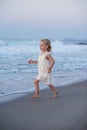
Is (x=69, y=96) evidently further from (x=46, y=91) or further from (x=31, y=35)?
(x=31, y=35)

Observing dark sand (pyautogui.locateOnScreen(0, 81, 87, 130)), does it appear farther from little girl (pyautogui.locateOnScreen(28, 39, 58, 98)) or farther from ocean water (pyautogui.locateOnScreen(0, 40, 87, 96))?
ocean water (pyautogui.locateOnScreen(0, 40, 87, 96))

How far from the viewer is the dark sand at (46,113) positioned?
5.59ft

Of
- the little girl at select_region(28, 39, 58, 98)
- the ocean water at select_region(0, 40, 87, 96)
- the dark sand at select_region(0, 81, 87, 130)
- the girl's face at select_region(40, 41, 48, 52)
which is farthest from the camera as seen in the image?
the ocean water at select_region(0, 40, 87, 96)

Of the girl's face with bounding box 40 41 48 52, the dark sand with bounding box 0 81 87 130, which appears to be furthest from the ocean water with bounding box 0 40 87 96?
the dark sand with bounding box 0 81 87 130

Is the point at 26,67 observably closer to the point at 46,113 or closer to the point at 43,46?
the point at 43,46

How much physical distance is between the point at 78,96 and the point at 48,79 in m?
0.23

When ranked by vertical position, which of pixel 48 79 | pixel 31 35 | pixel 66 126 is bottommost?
pixel 66 126

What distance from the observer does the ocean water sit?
2148 mm

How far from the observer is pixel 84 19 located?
5.92ft

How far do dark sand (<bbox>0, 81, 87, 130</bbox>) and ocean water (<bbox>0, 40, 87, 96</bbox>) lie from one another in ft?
0.76

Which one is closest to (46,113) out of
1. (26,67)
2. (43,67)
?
(43,67)

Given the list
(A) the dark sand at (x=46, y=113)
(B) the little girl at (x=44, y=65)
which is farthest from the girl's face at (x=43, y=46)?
(A) the dark sand at (x=46, y=113)

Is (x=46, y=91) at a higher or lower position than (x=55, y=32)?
lower

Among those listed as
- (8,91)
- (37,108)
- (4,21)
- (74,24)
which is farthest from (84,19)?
(8,91)
